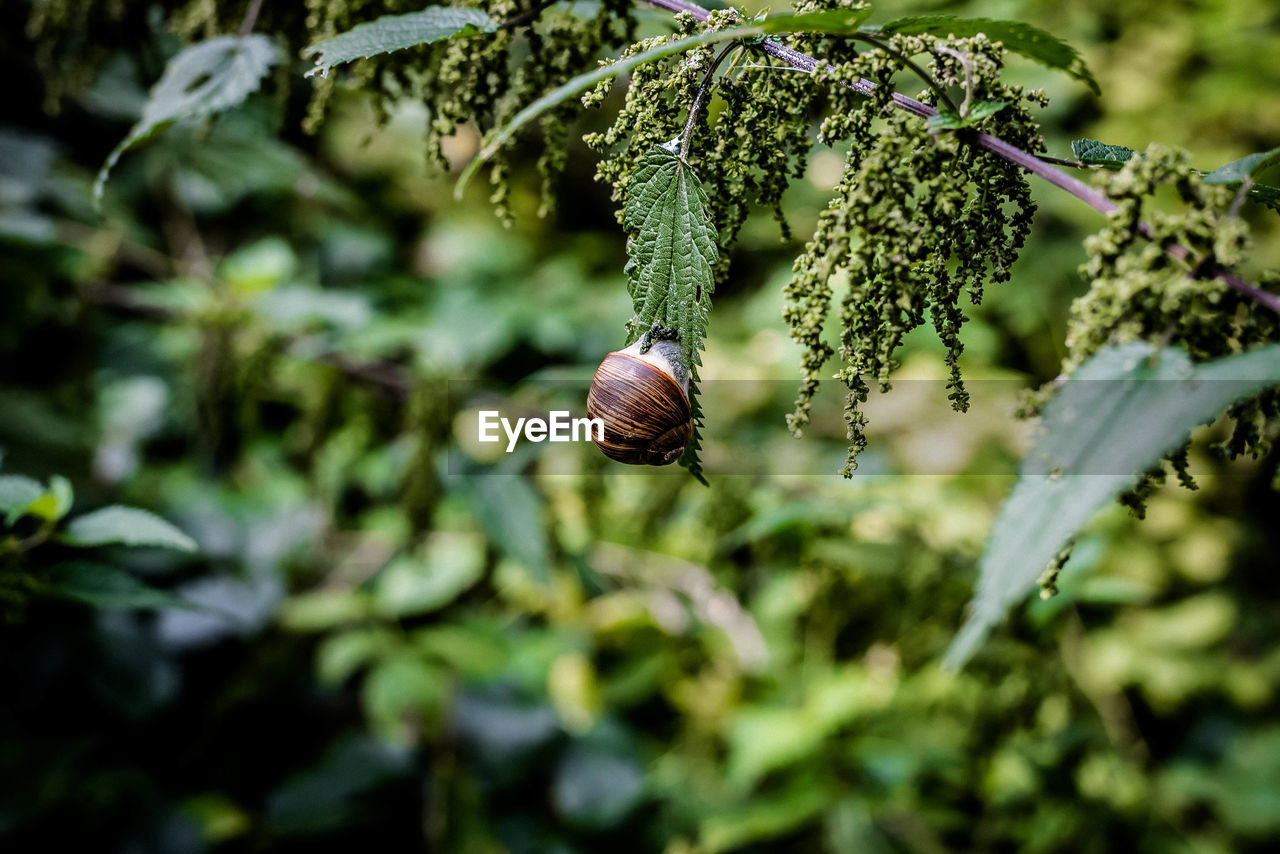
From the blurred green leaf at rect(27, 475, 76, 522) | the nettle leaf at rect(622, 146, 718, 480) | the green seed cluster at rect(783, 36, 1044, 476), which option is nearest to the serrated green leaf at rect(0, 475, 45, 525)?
the blurred green leaf at rect(27, 475, 76, 522)

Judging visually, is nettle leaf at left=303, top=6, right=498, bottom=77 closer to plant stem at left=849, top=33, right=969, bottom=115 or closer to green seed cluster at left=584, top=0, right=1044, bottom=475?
green seed cluster at left=584, top=0, right=1044, bottom=475

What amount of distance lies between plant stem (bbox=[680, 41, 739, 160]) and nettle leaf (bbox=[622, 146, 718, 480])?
13mm

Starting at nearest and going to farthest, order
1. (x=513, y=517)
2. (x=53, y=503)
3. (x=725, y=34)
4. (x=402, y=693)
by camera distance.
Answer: (x=725, y=34), (x=53, y=503), (x=513, y=517), (x=402, y=693)

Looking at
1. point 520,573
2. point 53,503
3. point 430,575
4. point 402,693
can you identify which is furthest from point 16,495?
point 520,573

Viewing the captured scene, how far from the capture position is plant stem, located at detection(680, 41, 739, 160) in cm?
60

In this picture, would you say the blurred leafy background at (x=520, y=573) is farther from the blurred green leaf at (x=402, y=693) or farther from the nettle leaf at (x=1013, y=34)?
the nettle leaf at (x=1013, y=34)

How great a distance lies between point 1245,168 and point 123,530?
108 cm

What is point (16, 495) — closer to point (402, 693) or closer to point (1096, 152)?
point (1096, 152)

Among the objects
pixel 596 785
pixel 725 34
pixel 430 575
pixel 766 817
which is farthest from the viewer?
pixel 430 575

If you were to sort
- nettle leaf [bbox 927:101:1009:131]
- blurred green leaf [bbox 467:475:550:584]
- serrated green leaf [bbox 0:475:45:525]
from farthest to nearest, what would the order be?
1. blurred green leaf [bbox 467:475:550:584]
2. serrated green leaf [bbox 0:475:45:525]
3. nettle leaf [bbox 927:101:1009:131]

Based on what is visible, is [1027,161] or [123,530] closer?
[1027,161]

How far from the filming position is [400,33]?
63cm

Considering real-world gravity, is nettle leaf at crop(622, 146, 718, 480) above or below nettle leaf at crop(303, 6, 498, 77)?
below

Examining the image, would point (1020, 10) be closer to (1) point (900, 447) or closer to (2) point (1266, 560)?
(1) point (900, 447)
